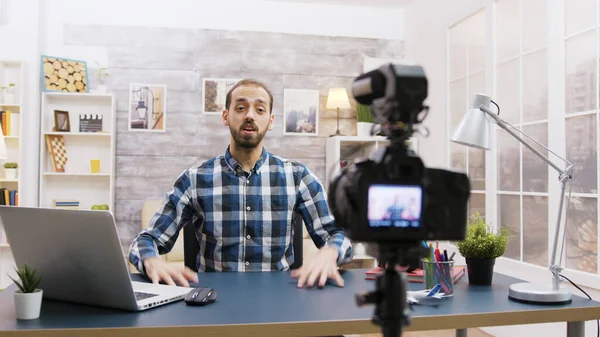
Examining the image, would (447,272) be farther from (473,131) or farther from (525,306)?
(473,131)

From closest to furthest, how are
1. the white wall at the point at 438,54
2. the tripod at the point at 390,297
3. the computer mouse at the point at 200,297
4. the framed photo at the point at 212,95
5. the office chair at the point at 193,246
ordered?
the tripod at the point at 390,297, the computer mouse at the point at 200,297, the office chair at the point at 193,246, the white wall at the point at 438,54, the framed photo at the point at 212,95

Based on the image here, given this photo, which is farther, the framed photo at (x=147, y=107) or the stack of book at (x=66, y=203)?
the framed photo at (x=147, y=107)

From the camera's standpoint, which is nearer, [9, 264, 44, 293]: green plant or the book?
[9, 264, 44, 293]: green plant

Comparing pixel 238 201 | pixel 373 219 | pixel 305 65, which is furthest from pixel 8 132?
pixel 373 219

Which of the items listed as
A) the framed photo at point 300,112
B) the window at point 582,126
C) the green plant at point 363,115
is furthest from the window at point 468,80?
the framed photo at point 300,112

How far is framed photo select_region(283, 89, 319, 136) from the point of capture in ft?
17.2

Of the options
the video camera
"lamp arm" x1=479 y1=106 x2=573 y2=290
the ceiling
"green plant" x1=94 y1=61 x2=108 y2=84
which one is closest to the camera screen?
the video camera

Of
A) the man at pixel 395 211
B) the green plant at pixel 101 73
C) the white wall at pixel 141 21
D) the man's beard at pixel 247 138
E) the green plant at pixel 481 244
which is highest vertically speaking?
the white wall at pixel 141 21

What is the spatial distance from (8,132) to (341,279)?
13.0 ft

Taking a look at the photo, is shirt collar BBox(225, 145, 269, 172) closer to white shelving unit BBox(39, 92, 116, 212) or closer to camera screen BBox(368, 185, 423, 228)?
camera screen BBox(368, 185, 423, 228)

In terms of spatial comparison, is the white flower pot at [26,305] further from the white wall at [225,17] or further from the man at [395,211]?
the white wall at [225,17]

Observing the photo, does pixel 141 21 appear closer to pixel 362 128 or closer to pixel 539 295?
pixel 362 128

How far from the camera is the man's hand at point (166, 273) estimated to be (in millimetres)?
1500

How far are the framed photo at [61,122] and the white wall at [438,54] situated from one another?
3.11 m
